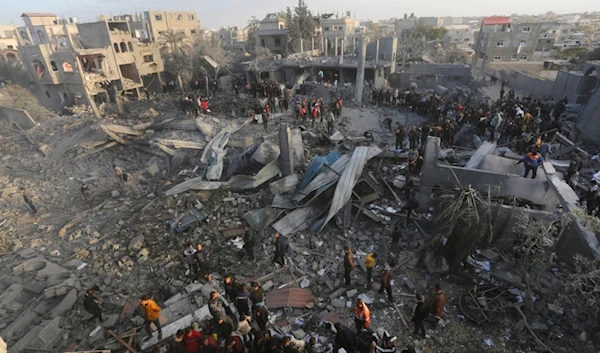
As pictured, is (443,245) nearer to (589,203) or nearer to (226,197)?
(589,203)

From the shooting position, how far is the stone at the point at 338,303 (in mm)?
6535

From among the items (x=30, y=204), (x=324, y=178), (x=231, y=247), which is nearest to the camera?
(x=231, y=247)

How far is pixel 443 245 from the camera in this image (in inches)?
273

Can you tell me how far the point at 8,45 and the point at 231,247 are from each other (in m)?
55.1

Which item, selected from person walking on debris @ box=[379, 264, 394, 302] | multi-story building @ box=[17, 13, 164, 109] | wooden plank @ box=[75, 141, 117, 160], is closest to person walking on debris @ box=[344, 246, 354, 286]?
person walking on debris @ box=[379, 264, 394, 302]

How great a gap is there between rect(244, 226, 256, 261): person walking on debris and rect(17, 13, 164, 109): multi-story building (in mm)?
21010

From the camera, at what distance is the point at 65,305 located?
21.9 ft

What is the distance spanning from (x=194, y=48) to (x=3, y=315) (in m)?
30.2

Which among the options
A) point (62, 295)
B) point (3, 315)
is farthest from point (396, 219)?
point (3, 315)

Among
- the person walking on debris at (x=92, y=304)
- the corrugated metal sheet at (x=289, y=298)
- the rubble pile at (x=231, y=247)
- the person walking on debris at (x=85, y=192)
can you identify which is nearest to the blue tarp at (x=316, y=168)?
the rubble pile at (x=231, y=247)

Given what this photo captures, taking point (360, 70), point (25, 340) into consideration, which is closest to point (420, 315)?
point (25, 340)

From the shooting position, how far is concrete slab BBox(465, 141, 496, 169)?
9258mm

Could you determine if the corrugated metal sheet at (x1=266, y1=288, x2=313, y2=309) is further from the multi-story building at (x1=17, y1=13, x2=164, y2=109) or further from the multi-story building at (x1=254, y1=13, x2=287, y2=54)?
the multi-story building at (x1=254, y1=13, x2=287, y2=54)

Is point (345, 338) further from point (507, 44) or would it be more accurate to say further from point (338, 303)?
point (507, 44)
